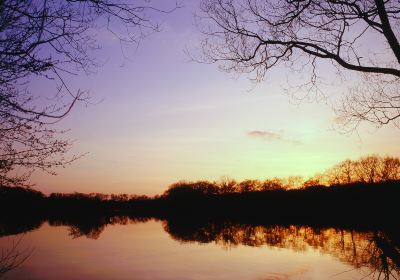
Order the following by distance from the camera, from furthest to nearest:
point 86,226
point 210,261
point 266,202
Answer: point 266,202 < point 86,226 < point 210,261

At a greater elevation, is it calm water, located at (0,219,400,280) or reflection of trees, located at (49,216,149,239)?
reflection of trees, located at (49,216,149,239)

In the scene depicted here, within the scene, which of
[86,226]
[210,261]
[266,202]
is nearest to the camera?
[210,261]

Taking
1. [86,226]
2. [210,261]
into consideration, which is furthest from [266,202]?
[210,261]

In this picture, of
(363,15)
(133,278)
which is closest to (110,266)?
(133,278)

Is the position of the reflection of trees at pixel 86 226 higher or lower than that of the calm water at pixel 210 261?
higher

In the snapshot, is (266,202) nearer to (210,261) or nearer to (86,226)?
(86,226)

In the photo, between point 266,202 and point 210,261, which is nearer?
point 210,261

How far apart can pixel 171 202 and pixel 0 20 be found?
10736 cm

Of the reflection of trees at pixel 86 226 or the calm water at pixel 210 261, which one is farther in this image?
the reflection of trees at pixel 86 226

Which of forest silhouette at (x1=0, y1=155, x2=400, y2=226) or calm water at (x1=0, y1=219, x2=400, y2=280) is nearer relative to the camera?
calm water at (x1=0, y1=219, x2=400, y2=280)

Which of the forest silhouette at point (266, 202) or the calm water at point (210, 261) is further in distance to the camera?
the forest silhouette at point (266, 202)

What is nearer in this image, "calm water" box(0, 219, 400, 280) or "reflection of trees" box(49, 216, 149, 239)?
"calm water" box(0, 219, 400, 280)

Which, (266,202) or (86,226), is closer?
(86,226)

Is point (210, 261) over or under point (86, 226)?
under
